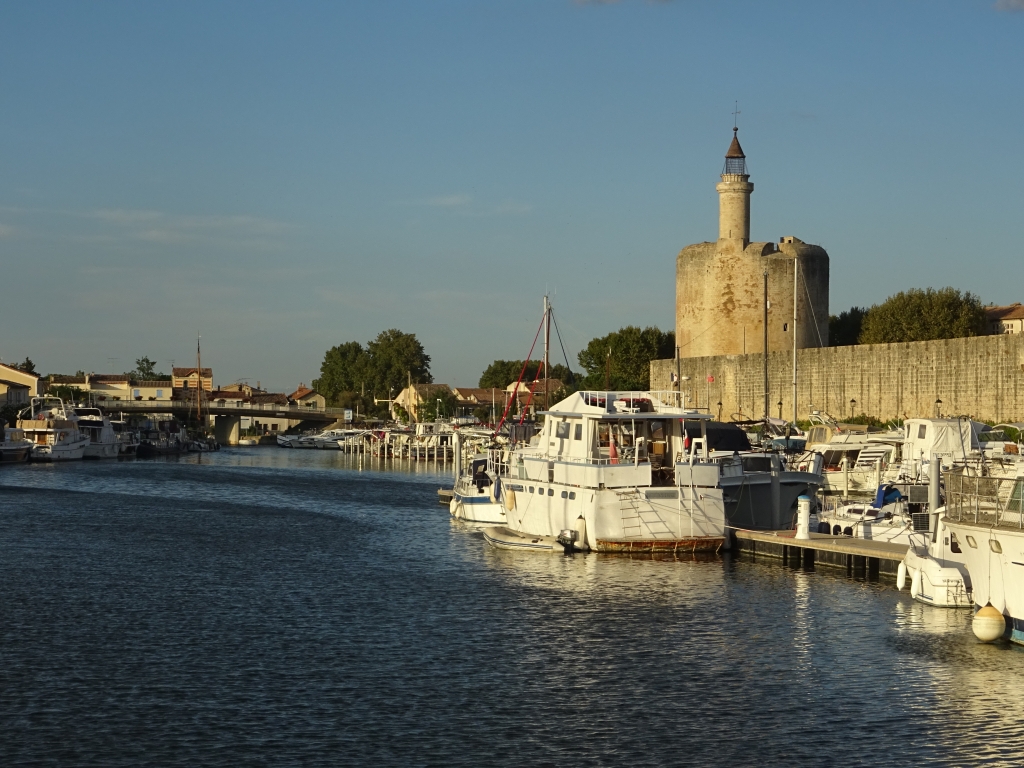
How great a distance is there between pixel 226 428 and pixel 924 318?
86228 millimetres

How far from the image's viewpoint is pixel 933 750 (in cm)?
1455

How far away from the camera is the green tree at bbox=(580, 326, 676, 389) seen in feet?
276

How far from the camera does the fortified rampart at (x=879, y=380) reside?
1826 inches

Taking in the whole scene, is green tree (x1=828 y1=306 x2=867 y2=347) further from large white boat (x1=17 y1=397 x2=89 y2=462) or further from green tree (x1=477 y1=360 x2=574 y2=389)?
green tree (x1=477 y1=360 x2=574 y2=389)

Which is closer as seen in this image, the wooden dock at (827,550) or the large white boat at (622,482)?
the wooden dock at (827,550)

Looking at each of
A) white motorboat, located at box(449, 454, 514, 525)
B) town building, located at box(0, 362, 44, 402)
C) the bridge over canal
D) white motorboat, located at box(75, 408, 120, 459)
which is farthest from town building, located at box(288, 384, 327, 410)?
white motorboat, located at box(449, 454, 514, 525)

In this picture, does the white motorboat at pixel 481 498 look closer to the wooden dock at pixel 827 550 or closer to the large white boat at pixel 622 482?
the large white boat at pixel 622 482

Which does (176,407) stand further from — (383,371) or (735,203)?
(735,203)

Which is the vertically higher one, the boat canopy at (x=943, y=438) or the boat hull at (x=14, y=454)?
the boat canopy at (x=943, y=438)

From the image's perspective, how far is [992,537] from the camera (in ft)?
59.9

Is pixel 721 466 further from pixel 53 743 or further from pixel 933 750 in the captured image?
pixel 53 743

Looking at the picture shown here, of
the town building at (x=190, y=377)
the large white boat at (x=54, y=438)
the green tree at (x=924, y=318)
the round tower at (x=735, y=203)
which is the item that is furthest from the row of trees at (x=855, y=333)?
the town building at (x=190, y=377)

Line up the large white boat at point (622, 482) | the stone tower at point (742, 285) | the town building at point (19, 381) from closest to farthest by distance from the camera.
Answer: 1. the large white boat at point (622, 482)
2. the stone tower at point (742, 285)
3. the town building at point (19, 381)

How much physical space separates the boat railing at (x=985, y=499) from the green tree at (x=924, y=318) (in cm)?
5248
